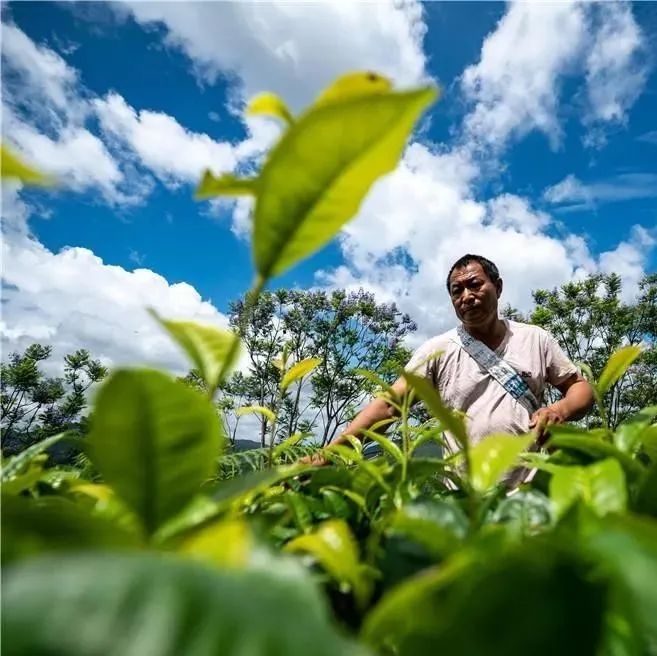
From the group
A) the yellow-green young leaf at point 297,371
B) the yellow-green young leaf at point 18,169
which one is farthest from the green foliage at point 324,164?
the yellow-green young leaf at point 297,371

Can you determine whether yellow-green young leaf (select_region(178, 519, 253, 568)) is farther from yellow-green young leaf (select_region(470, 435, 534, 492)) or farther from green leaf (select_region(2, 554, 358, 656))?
yellow-green young leaf (select_region(470, 435, 534, 492))

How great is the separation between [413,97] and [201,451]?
30 cm

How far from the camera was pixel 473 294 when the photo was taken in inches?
119

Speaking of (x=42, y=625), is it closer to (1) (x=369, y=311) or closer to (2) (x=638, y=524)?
(2) (x=638, y=524)

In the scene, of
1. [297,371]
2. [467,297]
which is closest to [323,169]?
[297,371]

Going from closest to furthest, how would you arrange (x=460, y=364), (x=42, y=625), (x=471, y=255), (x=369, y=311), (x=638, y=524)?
(x=42, y=625), (x=638, y=524), (x=460, y=364), (x=471, y=255), (x=369, y=311)

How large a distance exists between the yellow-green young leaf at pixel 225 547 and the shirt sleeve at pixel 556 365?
8.65ft

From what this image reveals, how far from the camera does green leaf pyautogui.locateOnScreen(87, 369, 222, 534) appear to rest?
0.40m

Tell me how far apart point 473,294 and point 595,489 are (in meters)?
2.54

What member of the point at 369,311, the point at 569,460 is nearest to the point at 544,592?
the point at 569,460

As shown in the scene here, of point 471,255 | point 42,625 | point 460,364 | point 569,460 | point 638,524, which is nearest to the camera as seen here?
point 42,625

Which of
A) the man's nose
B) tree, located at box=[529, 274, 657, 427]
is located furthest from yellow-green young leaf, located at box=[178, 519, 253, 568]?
tree, located at box=[529, 274, 657, 427]

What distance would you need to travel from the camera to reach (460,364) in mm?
2826

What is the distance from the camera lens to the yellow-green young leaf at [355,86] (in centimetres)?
41
